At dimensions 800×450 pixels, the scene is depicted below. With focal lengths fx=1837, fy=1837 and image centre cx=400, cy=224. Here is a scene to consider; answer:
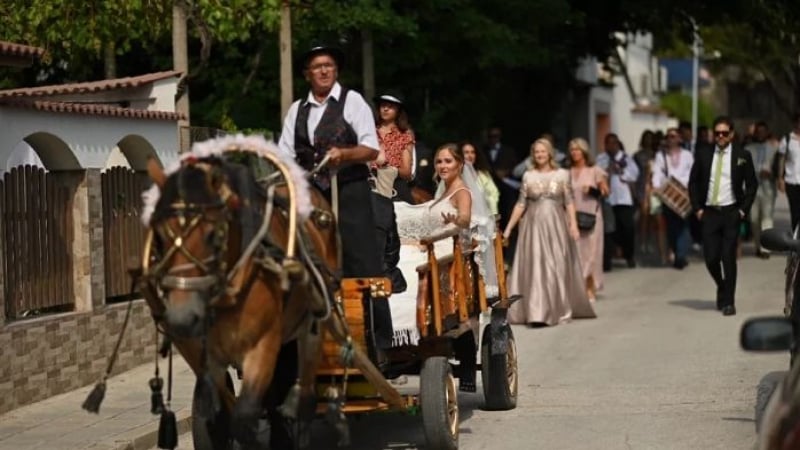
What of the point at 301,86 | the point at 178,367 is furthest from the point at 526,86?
the point at 178,367

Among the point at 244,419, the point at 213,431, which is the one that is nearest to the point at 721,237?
the point at 213,431

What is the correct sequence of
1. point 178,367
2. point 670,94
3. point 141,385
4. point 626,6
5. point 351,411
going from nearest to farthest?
point 351,411, point 141,385, point 178,367, point 626,6, point 670,94

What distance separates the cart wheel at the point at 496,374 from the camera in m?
12.4

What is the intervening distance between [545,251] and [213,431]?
10.1 meters

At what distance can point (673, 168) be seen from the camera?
2667 cm

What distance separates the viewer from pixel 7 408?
41.4 ft

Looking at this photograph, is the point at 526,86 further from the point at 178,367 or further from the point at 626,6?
the point at 178,367

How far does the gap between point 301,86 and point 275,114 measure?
0.51m

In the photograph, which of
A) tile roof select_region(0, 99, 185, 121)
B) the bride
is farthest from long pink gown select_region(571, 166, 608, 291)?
the bride

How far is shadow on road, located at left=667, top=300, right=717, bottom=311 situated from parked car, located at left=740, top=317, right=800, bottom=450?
43.6 feet

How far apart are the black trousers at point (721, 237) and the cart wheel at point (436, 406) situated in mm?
9031

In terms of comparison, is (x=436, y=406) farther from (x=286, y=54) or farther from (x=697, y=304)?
(x=697, y=304)

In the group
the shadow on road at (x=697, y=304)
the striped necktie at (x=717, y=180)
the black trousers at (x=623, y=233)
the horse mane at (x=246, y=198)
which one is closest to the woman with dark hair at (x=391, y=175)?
the horse mane at (x=246, y=198)

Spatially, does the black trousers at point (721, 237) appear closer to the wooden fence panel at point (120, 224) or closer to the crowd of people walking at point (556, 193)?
the crowd of people walking at point (556, 193)
